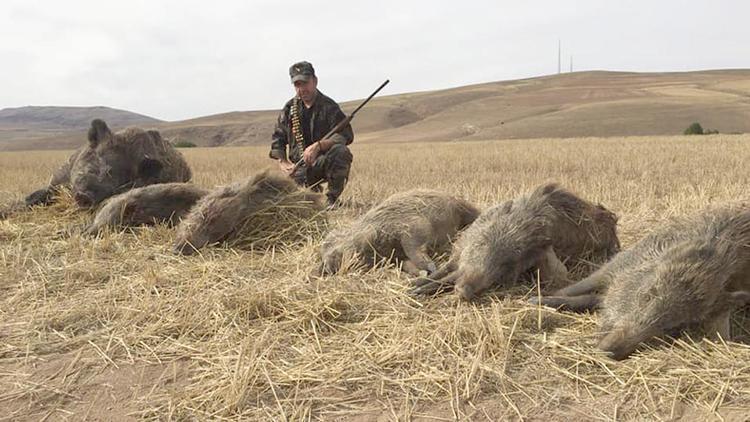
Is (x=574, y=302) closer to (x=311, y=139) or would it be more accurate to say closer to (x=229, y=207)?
(x=229, y=207)

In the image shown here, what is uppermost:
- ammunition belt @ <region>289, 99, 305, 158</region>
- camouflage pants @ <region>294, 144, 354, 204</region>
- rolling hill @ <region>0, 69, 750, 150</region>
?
ammunition belt @ <region>289, 99, 305, 158</region>

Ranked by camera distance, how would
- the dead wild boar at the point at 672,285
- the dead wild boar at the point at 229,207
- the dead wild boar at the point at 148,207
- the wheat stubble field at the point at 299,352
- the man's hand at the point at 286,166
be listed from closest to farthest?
1. the wheat stubble field at the point at 299,352
2. the dead wild boar at the point at 672,285
3. the dead wild boar at the point at 229,207
4. the dead wild boar at the point at 148,207
5. the man's hand at the point at 286,166

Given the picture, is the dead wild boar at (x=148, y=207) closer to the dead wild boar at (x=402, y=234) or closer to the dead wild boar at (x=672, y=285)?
the dead wild boar at (x=402, y=234)

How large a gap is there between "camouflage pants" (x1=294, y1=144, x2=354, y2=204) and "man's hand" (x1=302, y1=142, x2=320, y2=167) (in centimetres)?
11

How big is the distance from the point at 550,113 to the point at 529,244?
5138 centimetres

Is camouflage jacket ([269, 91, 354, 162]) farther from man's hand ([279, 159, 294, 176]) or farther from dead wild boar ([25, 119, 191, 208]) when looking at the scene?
dead wild boar ([25, 119, 191, 208])

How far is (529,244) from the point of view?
4574 mm

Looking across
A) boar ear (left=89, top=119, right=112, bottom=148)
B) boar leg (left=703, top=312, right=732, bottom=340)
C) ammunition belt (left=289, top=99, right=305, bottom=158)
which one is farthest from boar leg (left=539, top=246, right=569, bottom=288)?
boar ear (left=89, top=119, right=112, bottom=148)

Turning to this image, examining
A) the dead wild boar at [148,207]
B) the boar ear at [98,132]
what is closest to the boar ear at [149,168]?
the boar ear at [98,132]

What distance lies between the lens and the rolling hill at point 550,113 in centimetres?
4237

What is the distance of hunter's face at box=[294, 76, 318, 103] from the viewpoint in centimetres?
836

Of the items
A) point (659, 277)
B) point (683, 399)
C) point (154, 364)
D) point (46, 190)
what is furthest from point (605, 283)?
point (46, 190)

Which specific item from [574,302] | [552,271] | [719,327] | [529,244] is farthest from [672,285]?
[529,244]

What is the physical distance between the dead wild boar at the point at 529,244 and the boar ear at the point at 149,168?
16.2 feet
